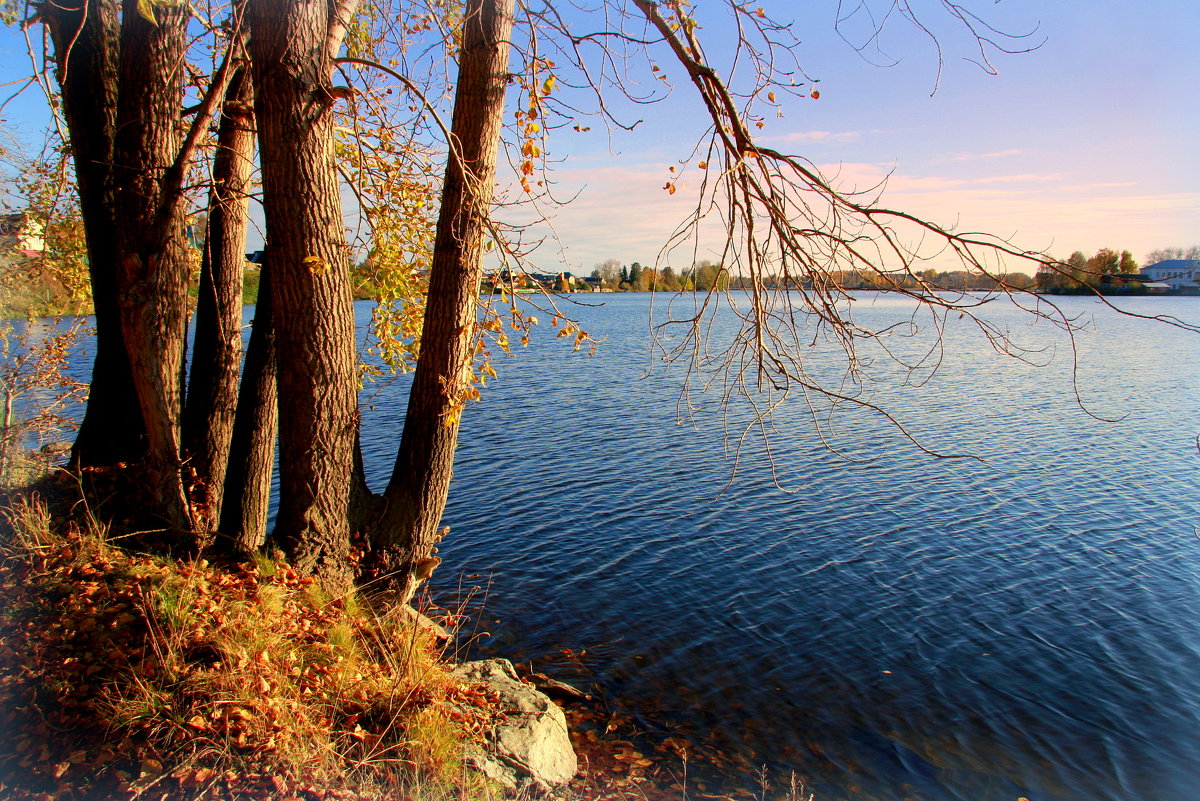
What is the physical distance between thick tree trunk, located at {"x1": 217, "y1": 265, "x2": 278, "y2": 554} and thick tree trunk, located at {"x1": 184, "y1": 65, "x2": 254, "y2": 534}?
0.23 metres

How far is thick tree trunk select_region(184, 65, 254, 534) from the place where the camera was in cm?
639

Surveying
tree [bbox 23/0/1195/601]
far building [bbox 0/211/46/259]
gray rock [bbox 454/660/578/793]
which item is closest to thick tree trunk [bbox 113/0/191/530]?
tree [bbox 23/0/1195/601]

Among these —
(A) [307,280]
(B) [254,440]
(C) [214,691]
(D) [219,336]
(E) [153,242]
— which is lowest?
(C) [214,691]

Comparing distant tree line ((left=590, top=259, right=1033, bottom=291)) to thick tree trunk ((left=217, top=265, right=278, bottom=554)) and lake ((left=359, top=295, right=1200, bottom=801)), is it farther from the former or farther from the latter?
thick tree trunk ((left=217, top=265, right=278, bottom=554))

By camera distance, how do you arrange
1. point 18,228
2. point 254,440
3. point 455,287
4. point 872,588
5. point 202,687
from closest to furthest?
point 202,687 → point 455,287 → point 254,440 → point 18,228 → point 872,588

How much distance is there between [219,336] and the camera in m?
6.46

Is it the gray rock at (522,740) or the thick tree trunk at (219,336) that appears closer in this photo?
the gray rock at (522,740)

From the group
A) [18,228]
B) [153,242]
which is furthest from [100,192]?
[18,228]

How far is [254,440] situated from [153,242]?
170 centimetres

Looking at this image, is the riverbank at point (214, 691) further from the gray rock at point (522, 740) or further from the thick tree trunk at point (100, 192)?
the thick tree trunk at point (100, 192)

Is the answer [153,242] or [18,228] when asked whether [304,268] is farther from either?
[18,228]

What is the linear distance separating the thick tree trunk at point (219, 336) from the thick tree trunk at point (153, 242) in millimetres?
417

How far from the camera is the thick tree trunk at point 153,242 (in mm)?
5758

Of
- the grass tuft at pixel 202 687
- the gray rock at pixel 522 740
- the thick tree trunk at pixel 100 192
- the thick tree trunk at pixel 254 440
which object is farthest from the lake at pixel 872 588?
the thick tree trunk at pixel 100 192
